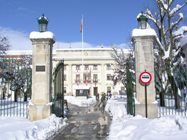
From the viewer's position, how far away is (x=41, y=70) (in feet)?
45.9

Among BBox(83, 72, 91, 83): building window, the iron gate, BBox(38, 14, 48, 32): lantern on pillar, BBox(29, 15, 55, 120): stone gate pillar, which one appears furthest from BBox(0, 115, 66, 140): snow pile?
BBox(83, 72, 91, 83): building window

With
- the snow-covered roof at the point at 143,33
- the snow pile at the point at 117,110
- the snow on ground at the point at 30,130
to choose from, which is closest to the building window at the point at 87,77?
the snow pile at the point at 117,110

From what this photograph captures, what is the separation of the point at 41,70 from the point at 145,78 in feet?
16.0

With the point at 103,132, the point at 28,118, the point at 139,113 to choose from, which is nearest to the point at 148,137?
the point at 103,132

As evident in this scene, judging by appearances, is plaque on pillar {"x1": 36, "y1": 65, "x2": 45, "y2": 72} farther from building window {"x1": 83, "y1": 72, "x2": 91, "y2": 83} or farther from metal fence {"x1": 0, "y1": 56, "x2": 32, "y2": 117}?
building window {"x1": 83, "y1": 72, "x2": 91, "y2": 83}

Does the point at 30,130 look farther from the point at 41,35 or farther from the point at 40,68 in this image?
the point at 41,35

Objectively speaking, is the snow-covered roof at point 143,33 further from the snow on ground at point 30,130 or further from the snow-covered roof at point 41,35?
the snow on ground at point 30,130

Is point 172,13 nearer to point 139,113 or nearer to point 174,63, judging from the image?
point 174,63

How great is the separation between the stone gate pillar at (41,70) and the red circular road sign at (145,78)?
4359 millimetres

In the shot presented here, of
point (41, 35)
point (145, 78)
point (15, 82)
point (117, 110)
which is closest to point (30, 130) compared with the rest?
point (41, 35)

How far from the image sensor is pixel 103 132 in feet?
39.1

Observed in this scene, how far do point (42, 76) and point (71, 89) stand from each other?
82021 millimetres

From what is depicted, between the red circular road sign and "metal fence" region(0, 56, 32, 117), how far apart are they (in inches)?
264

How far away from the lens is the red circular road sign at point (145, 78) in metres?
13.0
